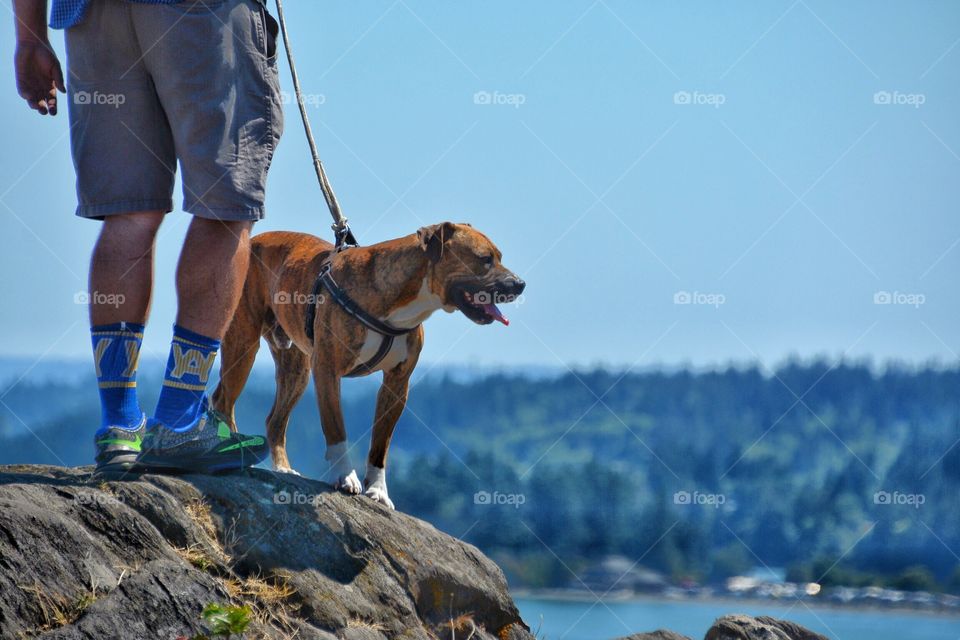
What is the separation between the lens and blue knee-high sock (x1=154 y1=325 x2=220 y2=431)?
20.9ft

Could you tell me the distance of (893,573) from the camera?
2292 cm

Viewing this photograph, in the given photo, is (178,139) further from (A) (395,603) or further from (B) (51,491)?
(A) (395,603)

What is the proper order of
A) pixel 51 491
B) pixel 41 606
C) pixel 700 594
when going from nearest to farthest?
pixel 41 606
pixel 51 491
pixel 700 594

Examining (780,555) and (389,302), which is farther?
(780,555)

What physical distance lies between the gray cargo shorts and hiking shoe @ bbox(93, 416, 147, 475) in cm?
112

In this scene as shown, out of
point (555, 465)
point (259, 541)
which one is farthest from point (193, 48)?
point (555, 465)

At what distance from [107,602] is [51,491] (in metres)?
0.92

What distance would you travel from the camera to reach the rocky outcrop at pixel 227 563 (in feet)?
17.3

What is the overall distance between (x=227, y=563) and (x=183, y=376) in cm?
99

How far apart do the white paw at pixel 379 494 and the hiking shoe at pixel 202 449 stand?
1122 mm

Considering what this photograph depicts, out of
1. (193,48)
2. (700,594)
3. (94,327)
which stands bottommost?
(700,594)

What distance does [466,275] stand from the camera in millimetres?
7895

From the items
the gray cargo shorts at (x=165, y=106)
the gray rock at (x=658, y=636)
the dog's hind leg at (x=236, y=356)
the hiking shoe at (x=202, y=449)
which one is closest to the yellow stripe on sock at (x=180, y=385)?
the hiking shoe at (x=202, y=449)

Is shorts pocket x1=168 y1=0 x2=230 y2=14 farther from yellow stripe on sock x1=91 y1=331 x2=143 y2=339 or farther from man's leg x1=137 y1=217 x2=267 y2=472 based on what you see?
yellow stripe on sock x1=91 y1=331 x2=143 y2=339
